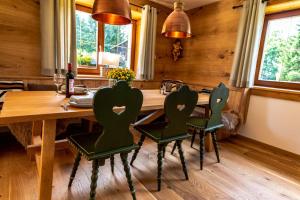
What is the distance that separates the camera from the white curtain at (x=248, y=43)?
2.71m

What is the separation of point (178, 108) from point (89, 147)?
0.76m

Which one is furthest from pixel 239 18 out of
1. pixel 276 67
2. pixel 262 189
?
pixel 262 189

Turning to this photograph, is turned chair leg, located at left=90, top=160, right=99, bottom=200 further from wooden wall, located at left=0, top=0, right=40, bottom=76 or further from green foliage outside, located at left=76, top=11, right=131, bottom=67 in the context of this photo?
green foliage outside, located at left=76, top=11, right=131, bottom=67

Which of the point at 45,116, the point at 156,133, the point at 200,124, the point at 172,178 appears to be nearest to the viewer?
the point at 45,116

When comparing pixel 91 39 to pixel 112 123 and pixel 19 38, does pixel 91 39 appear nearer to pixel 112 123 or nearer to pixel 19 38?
pixel 19 38

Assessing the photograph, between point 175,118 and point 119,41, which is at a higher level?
point 119,41

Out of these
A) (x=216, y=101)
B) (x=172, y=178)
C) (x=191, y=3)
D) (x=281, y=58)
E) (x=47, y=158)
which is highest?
(x=191, y=3)

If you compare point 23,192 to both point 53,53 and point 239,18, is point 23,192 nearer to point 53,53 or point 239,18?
point 53,53

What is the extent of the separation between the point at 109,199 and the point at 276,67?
2.89 meters

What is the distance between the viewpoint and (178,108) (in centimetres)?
156

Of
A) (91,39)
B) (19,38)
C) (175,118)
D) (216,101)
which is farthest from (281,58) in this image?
(19,38)

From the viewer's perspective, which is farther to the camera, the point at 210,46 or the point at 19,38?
the point at 210,46

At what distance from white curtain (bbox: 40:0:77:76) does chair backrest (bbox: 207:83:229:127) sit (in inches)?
83.3

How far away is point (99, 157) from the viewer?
1.24 m
